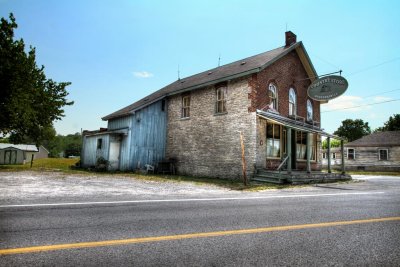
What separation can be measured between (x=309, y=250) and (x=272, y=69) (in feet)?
48.9

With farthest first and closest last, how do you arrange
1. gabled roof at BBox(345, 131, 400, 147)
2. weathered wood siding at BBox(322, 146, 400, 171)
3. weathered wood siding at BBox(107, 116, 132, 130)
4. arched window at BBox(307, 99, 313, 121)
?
gabled roof at BBox(345, 131, 400, 147) → weathered wood siding at BBox(322, 146, 400, 171) → arched window at BBox(307, 99, 313, 121) → weathered wood siding at BBox(107, 116, 132, 130)

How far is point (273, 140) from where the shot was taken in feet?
53.0

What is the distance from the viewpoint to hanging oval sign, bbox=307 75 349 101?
48.5 feet

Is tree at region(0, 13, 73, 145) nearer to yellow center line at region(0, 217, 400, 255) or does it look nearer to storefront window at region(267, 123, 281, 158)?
storefront window at region(267, 123, 281, 158)

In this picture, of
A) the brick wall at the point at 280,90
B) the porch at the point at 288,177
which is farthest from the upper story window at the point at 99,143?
the porch at the point at 288,177

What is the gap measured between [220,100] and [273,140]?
4.08 meters

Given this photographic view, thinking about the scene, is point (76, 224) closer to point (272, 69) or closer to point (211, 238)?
point (211, 238)

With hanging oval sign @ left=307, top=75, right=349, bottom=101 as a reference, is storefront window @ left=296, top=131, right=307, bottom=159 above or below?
below

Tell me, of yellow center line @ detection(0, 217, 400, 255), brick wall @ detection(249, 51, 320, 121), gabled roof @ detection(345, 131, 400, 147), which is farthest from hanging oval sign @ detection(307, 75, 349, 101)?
gabled roof @ detection(345, 131, 400, 147)

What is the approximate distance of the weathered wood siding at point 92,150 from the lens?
20145mm

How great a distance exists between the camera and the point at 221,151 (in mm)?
16422

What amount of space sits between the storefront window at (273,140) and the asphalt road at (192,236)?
32.8ft

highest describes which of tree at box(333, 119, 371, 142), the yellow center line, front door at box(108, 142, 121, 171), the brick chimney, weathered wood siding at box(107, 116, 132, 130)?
tree at box(333, 119, 371, 142)

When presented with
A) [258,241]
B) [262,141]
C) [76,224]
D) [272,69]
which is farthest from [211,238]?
[272,69]
